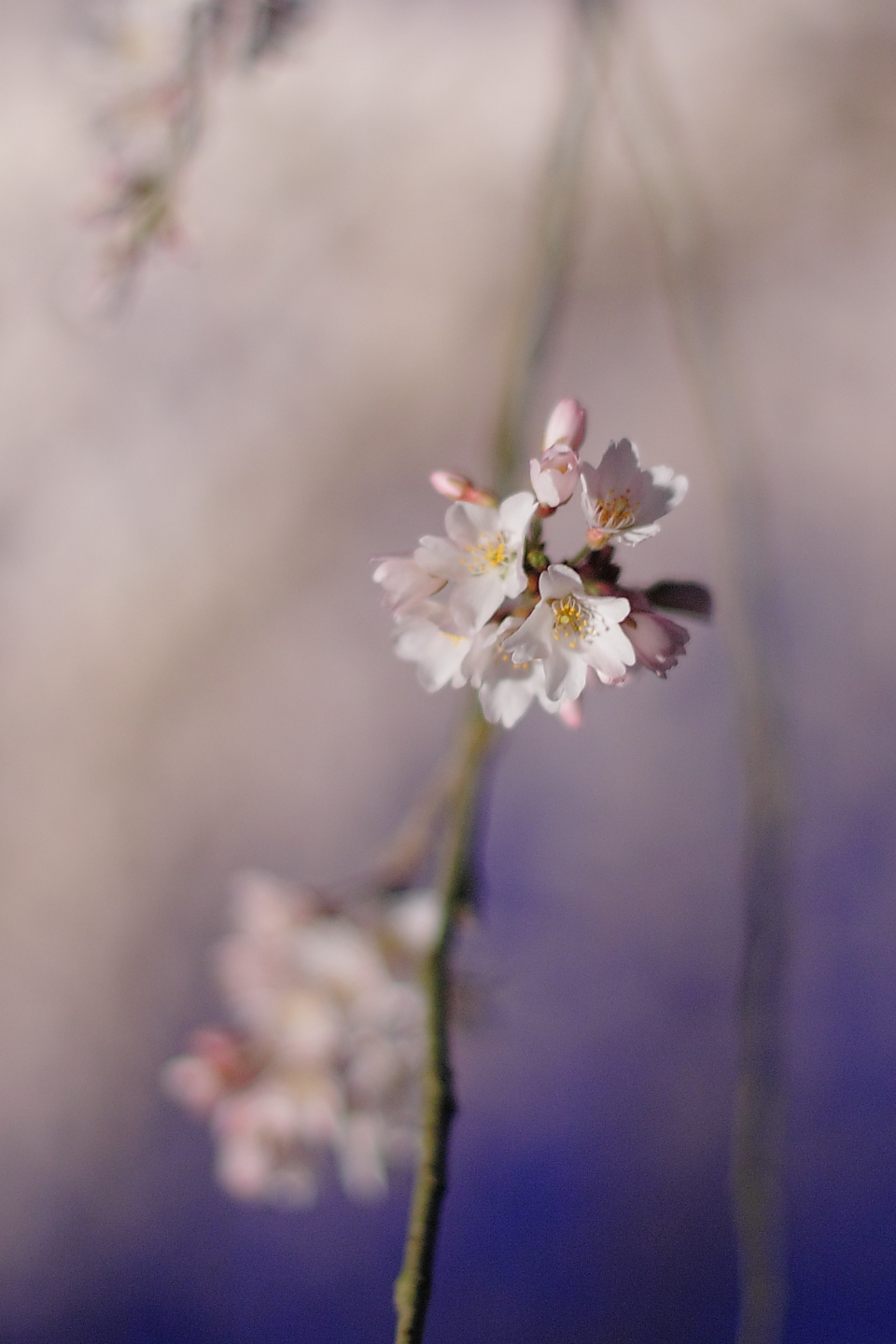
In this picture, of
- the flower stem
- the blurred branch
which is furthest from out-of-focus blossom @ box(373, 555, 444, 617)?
the blurred branch

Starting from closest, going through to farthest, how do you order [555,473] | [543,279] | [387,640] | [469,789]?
[555,473], [469,789], [543,279], [387,640]

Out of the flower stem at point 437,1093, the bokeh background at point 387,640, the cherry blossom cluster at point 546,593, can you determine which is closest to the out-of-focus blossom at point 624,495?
the cherry blossom cluster at point 546,593

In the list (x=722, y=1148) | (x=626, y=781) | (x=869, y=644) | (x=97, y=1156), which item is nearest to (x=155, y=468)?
(x=626, y=781)

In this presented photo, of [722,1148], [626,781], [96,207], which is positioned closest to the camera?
[96,207]

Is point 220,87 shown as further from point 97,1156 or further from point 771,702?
point 97,1156

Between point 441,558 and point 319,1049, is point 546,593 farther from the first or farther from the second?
point 319,1049

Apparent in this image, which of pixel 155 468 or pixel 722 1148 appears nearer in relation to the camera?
pixel 722 1148

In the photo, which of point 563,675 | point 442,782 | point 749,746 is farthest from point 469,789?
point 749,746
